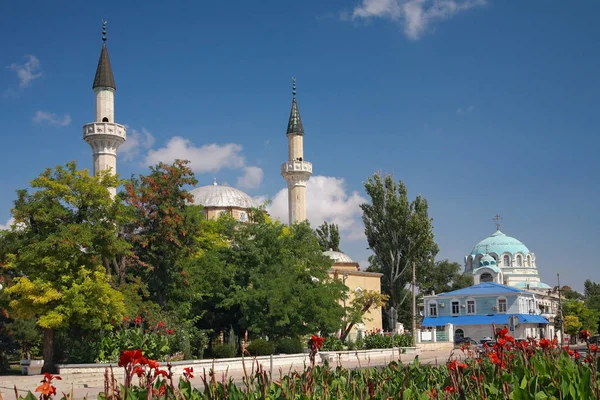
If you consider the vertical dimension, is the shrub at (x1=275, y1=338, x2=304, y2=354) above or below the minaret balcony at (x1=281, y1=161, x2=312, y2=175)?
below

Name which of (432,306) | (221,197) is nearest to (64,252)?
(221,197)

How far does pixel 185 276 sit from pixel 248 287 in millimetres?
2886

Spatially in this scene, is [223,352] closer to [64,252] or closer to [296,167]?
[64,252]

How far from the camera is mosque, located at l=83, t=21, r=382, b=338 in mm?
34938

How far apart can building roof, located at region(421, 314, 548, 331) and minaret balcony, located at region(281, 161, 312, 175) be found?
1937cm

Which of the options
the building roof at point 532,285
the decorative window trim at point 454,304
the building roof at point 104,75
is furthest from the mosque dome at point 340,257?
the building roof at point 532,285

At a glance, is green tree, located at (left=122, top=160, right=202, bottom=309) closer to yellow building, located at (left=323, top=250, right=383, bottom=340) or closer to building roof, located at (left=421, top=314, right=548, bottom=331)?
yellow building, located at (left=323, top=250, right=383, bottom=340)

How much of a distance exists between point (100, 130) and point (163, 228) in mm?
11440

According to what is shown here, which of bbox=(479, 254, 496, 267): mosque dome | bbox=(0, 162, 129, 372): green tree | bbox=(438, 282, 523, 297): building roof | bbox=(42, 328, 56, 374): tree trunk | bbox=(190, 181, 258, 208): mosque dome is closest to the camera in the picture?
bbox=(0, 162, 129, 372): green tree

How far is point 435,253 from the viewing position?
55312 mm

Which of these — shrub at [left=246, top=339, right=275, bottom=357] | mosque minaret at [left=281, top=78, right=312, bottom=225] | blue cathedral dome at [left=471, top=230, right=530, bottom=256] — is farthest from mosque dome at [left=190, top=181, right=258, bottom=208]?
blue cathedral dome at [left=471, top=230, right=530, bottom=256]

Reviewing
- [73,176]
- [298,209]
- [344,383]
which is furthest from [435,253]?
[344,383]

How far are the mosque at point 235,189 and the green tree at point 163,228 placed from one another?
26.4 feet

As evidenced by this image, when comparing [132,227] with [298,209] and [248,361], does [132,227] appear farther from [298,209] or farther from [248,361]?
[298,209]
